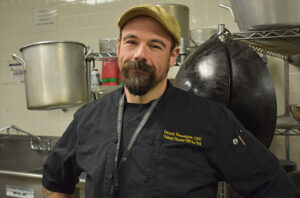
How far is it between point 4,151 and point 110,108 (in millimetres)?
2519

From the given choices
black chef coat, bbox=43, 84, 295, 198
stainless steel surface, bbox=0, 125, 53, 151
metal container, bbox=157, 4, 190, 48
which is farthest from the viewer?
stainless steel surface, bbox=0, 125, 53, 151

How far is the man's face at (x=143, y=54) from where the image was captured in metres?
1.10

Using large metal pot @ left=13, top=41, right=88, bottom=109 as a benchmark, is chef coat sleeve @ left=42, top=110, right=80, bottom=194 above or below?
below

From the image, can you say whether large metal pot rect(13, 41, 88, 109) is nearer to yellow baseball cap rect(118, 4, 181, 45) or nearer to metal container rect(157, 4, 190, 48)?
metal container rect(157, 4, 190, 48)

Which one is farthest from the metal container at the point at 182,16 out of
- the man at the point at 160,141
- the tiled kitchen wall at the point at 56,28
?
the man at the point at 160,141

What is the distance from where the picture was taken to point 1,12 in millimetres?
3527

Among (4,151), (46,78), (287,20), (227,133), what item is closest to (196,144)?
(227,133)

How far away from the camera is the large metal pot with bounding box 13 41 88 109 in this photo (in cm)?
206

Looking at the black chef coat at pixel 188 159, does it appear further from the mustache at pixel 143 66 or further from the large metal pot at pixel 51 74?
the large metal pot at pixel 51 74

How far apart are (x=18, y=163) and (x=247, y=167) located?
2.66 metres

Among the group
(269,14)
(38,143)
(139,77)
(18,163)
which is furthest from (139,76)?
(18,163)

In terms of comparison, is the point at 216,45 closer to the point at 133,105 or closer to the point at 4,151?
the point at 133,105

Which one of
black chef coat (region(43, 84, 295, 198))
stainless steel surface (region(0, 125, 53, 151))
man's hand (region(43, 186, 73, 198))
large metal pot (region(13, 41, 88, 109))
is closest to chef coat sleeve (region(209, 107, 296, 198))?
black chef coat (region(43, 84, 295, 198))

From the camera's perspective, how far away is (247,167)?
1.04m
